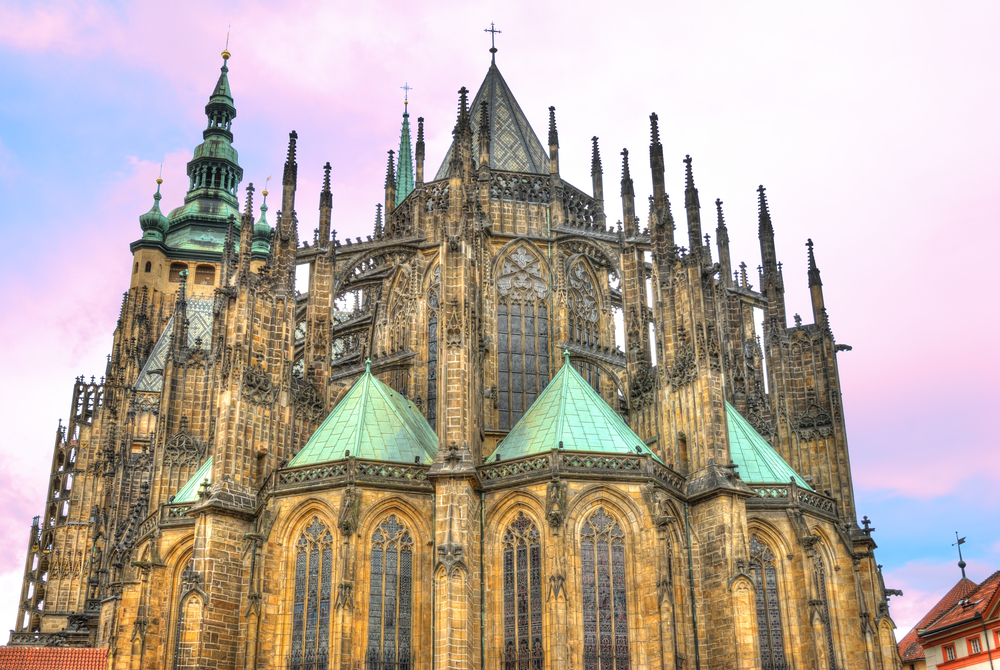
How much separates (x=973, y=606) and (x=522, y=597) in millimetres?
23372

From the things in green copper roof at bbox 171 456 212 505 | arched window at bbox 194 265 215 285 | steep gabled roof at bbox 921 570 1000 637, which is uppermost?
arched window at bbox 194 265 215 285

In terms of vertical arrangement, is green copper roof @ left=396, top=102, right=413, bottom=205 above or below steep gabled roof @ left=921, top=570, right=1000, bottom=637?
above

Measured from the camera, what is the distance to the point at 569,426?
3556 centimetres

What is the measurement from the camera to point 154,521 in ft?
130

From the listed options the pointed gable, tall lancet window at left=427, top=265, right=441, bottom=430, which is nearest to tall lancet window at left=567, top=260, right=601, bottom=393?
the pointed gable

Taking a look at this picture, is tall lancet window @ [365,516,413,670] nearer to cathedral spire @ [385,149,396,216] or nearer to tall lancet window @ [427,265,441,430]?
tall lancet window @ [427,265,441,430]

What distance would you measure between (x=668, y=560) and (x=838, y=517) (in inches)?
329

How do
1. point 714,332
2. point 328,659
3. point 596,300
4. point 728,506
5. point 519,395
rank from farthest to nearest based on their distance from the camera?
point 596,300 < point 519,395 < point 714,332 < point 728,506 < point 328,659

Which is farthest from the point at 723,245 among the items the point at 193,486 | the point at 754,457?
the point at 193,486

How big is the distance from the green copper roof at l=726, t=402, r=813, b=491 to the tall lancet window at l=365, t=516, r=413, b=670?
37.6 ft

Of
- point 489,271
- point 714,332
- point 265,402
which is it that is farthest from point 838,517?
point 265,402

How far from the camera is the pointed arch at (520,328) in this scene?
4188 centimetres

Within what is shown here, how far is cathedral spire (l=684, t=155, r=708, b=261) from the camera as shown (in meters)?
39.9

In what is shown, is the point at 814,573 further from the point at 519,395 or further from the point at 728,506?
the point at 519,395
